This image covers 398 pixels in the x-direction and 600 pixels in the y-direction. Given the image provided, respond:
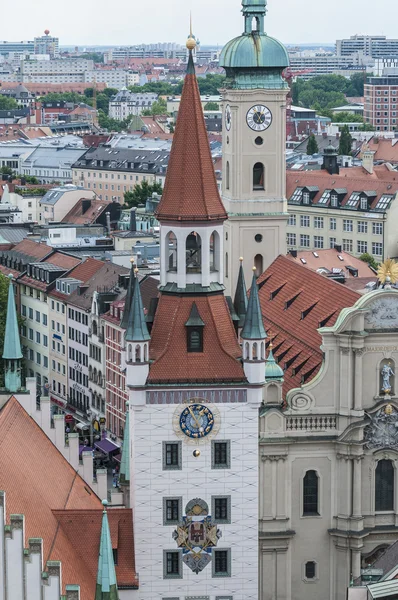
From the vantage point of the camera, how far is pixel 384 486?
97938mm

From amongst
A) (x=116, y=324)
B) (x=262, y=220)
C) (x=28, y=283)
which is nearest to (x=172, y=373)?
(x=262, y=220)

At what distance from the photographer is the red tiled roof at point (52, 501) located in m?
78.4

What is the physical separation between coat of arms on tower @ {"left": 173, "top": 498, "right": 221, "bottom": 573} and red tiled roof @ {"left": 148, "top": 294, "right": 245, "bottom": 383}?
20.0ft

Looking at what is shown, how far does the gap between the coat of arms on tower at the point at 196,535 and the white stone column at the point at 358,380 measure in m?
14.6

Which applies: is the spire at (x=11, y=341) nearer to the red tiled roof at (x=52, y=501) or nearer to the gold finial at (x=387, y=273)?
the red tiled roof at (x=52, y=501)

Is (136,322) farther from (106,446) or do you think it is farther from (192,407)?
(106,446)

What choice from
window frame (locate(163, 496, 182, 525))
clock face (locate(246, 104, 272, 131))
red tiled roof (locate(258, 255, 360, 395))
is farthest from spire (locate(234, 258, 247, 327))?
clock face (locate(246, 104, 272, 131))

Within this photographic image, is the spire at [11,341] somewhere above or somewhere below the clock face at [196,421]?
above

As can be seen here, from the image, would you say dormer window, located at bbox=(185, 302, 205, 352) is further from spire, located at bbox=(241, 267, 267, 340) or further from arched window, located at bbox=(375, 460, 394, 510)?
arched window, located at bbox=(375, 460, 394, 510)

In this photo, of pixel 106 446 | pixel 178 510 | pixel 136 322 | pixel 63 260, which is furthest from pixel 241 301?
pixel 63 260

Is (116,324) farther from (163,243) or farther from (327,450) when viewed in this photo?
(163,243)

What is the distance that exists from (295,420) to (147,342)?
1680cm

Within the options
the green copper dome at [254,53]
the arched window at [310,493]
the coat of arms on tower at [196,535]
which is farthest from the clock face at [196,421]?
the green copper dome at [254,53]

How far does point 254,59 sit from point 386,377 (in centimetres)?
4050
